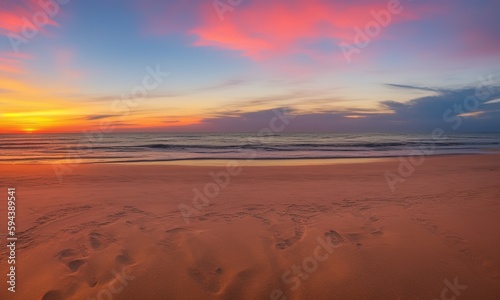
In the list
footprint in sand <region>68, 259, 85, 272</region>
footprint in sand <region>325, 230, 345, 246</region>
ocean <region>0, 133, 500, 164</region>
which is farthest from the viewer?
ocean <region>0, 133, 500, 164</region>

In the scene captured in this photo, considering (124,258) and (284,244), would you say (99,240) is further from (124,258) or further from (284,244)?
(284,244)

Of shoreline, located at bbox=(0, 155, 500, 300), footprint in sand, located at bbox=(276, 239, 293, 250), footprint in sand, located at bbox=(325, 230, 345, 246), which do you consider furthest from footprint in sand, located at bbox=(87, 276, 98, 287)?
footprint in sand, located at bbox=(325, 230, 345, 246)

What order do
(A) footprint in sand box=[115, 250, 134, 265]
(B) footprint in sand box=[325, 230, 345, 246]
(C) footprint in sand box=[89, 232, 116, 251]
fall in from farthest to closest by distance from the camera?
(B) footprint in sand box=[325, 230, 345, 246] → (C) footprint in sand box=[89, 232, 116, 251] → (A) footprint in sand box=[115, 250, 134, 265]

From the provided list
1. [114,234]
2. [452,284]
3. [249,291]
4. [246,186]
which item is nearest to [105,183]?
[246,186]

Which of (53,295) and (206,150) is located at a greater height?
(206,150)

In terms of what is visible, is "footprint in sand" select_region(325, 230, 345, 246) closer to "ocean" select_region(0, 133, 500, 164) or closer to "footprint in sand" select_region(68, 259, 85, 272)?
"footprint in sand" select_region(68, 259, 85, 272)

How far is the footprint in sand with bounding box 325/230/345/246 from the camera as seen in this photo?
513 centimetres

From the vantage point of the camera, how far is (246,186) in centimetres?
991

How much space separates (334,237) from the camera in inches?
209

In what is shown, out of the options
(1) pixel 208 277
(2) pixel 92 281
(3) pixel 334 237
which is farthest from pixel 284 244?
(2) pixel 92 281

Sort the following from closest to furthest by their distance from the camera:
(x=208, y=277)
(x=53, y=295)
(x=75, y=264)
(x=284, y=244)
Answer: (x=53, y=295), (x=208, y=277), (x=75, y=264), (x=284, y=244)

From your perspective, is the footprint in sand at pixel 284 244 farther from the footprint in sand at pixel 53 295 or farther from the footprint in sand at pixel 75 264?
the footprint in sand at pixel 53 295

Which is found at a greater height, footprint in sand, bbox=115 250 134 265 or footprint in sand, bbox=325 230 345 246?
footprint in sand, bbox=115 250 134 265

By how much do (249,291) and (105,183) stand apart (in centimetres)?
826
